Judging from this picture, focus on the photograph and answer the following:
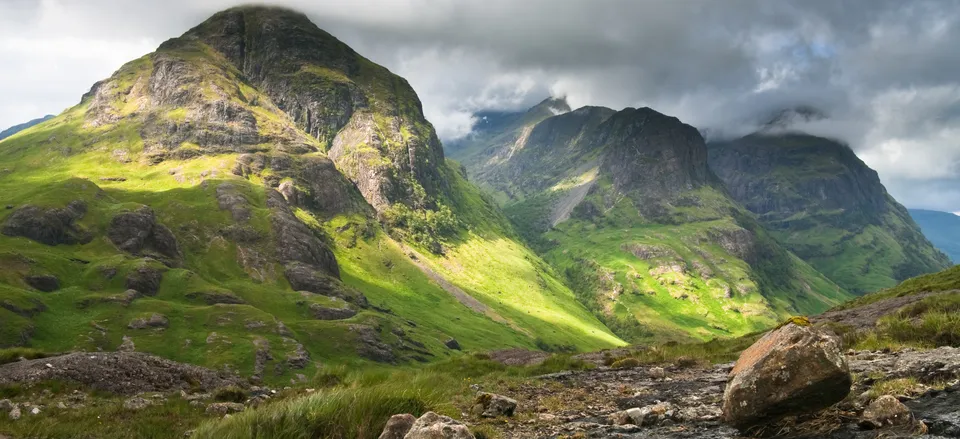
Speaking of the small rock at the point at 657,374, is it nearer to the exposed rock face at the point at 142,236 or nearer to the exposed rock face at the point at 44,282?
the exposed rock face at the point at 44,282

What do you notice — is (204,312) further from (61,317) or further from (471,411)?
(471,411)

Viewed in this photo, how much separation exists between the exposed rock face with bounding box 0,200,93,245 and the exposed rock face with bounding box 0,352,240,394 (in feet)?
603

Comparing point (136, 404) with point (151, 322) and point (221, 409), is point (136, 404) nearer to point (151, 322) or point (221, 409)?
point (221, 409)

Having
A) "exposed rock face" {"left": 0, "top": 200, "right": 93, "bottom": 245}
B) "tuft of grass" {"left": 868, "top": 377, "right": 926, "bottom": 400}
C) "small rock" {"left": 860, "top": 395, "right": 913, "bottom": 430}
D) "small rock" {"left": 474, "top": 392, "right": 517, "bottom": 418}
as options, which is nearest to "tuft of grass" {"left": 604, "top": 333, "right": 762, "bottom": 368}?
"small rock" {"left": 474, "top": 392, "right": 517, "bottom": 418}

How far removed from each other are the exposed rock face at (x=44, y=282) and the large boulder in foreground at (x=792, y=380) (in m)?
183

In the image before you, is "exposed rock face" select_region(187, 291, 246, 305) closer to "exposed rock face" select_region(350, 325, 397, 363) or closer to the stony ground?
"exposed rock face" select_region(350, 325, 397, 363)

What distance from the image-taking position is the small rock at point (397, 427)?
860cm

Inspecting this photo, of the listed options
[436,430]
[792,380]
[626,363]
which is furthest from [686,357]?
[436,430]

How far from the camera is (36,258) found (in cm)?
14925

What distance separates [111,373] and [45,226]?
191 meters

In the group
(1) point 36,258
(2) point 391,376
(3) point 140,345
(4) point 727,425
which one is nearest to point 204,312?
(3) point 140,345

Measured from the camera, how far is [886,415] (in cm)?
857

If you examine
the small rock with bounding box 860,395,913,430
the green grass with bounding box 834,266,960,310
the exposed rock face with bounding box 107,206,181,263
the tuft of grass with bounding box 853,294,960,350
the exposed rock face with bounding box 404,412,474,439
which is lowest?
the exposed rock face with bounding box 107,206,181,263

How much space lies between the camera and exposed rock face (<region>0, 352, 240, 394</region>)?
29438mm
